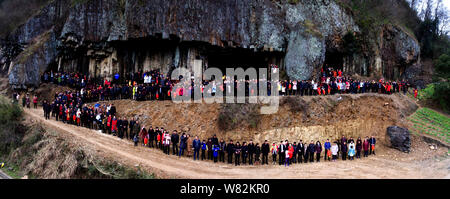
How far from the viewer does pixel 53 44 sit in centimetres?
3322

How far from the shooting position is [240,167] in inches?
680

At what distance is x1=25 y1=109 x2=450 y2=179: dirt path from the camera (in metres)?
15.2

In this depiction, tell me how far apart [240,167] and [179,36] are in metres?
15.1

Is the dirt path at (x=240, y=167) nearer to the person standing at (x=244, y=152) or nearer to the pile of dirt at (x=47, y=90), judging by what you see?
the person standing at (x=244, y=152)

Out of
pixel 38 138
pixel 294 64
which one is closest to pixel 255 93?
pixel 294 64

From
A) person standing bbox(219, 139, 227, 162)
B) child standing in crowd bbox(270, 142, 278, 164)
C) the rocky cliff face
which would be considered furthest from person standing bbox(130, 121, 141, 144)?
the rocky cliff face

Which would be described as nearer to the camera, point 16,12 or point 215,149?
point 215,149

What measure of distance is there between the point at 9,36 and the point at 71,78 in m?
13.1

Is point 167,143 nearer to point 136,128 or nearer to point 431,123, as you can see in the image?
point 136,128

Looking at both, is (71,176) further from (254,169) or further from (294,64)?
(294,64)

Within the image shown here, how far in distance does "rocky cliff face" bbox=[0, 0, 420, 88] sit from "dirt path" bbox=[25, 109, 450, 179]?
12.2m

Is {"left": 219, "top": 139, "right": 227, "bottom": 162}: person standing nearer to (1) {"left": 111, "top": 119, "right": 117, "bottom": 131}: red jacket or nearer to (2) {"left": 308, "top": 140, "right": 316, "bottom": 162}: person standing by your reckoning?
(2) {"left": 308, "top": 140, "right": 316, "bottom": 162}: person standing

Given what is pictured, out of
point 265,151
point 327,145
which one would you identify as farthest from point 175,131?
point 327,145

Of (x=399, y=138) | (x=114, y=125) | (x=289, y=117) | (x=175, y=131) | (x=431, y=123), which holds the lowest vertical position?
(x=399, y=138)
